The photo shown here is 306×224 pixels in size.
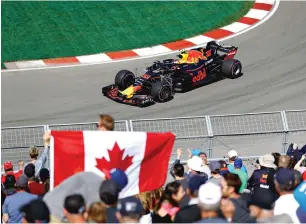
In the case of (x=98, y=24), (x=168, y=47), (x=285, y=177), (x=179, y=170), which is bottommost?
(x=285, y=177)

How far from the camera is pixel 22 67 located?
66.0 ft

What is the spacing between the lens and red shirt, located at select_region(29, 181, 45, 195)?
8867 mm

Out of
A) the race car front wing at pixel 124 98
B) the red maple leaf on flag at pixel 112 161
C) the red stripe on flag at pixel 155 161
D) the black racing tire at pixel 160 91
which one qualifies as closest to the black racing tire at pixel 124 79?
the race car front wing at pixel 124 98

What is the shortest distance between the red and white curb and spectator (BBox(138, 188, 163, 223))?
1191 cm

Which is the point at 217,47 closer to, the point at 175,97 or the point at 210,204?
the point at 175,97

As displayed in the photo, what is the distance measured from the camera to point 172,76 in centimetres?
1759

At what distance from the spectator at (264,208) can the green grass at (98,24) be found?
14786 mm

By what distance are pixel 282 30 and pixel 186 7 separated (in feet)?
12.2

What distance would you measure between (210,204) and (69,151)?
267cm

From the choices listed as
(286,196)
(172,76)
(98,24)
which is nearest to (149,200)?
(286,196)

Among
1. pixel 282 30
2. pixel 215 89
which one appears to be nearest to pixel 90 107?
pixel 215 89

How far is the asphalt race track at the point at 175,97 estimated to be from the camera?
55.5ft

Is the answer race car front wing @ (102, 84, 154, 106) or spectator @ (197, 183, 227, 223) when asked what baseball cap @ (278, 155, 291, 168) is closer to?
spectator @ (197, 183, 227, 223)

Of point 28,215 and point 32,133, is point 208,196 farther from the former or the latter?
point 32,133
